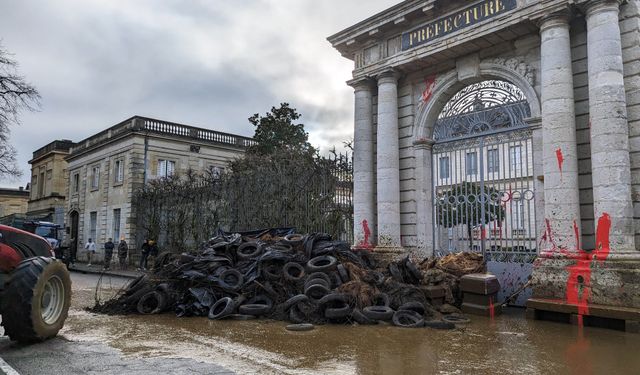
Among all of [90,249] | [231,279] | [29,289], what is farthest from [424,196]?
[90,249]

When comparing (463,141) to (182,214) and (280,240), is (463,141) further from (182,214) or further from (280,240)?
(182,214)

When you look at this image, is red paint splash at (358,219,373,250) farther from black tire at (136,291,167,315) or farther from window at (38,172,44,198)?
window at (38,172,44,198)

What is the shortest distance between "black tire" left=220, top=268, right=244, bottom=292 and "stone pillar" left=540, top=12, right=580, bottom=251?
605 cm

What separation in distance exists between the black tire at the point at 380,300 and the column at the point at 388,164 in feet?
11.6

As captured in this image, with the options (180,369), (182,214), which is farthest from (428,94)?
(182,214)

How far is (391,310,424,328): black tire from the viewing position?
7.90m

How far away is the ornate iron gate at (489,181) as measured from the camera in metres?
10.5

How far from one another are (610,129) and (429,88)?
4865 mm

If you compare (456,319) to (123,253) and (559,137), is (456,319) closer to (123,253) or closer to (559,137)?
(559,137)

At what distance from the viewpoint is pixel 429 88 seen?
12445 millimetres

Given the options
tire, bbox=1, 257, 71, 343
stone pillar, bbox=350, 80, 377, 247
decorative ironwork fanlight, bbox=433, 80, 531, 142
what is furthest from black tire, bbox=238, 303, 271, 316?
decorative ironwork fanlight, bbox=433, 80, 531, 142

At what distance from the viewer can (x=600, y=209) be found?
8477mm

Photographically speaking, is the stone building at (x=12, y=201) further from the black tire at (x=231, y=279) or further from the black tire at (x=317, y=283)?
the black tire at (x=317, y=283)

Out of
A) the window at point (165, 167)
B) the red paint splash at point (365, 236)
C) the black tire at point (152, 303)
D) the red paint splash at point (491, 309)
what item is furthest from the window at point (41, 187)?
the red paint splash at point (491, 309)
